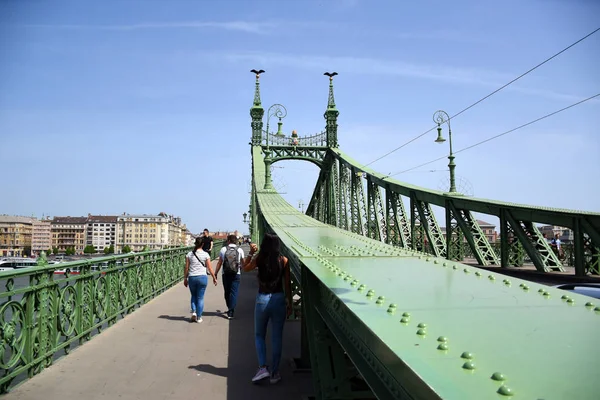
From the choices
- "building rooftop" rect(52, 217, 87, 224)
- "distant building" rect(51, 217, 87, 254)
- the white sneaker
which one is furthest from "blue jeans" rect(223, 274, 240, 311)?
"building rooftop" rect(52, 217, 87, 224)

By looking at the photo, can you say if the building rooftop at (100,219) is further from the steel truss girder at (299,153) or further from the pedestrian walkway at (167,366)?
the pedestrian walkway at (167,366)

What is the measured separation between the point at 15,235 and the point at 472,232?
162 m

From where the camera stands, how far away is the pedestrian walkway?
412 centimetres

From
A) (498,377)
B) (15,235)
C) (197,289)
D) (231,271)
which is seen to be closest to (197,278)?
(197,289)

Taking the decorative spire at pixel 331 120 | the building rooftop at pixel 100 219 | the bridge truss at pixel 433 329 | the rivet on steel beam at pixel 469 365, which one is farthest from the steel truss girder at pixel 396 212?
the building rooftop at pixel 100 219

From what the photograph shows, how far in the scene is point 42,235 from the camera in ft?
515

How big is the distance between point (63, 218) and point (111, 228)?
20.0 meters

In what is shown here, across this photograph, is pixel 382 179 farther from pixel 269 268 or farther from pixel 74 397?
pixel 74 397

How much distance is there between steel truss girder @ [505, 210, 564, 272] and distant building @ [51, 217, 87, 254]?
16794cm

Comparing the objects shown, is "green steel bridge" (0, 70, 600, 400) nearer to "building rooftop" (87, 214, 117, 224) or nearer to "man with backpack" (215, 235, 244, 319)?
"man with backpack" (215, 235, 244, 319)

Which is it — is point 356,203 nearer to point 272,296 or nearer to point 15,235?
point 272,296

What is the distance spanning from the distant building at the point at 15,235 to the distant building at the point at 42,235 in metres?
2.27

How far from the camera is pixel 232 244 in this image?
8.16 metres

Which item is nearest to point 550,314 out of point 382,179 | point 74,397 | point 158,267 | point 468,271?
point 468,271
